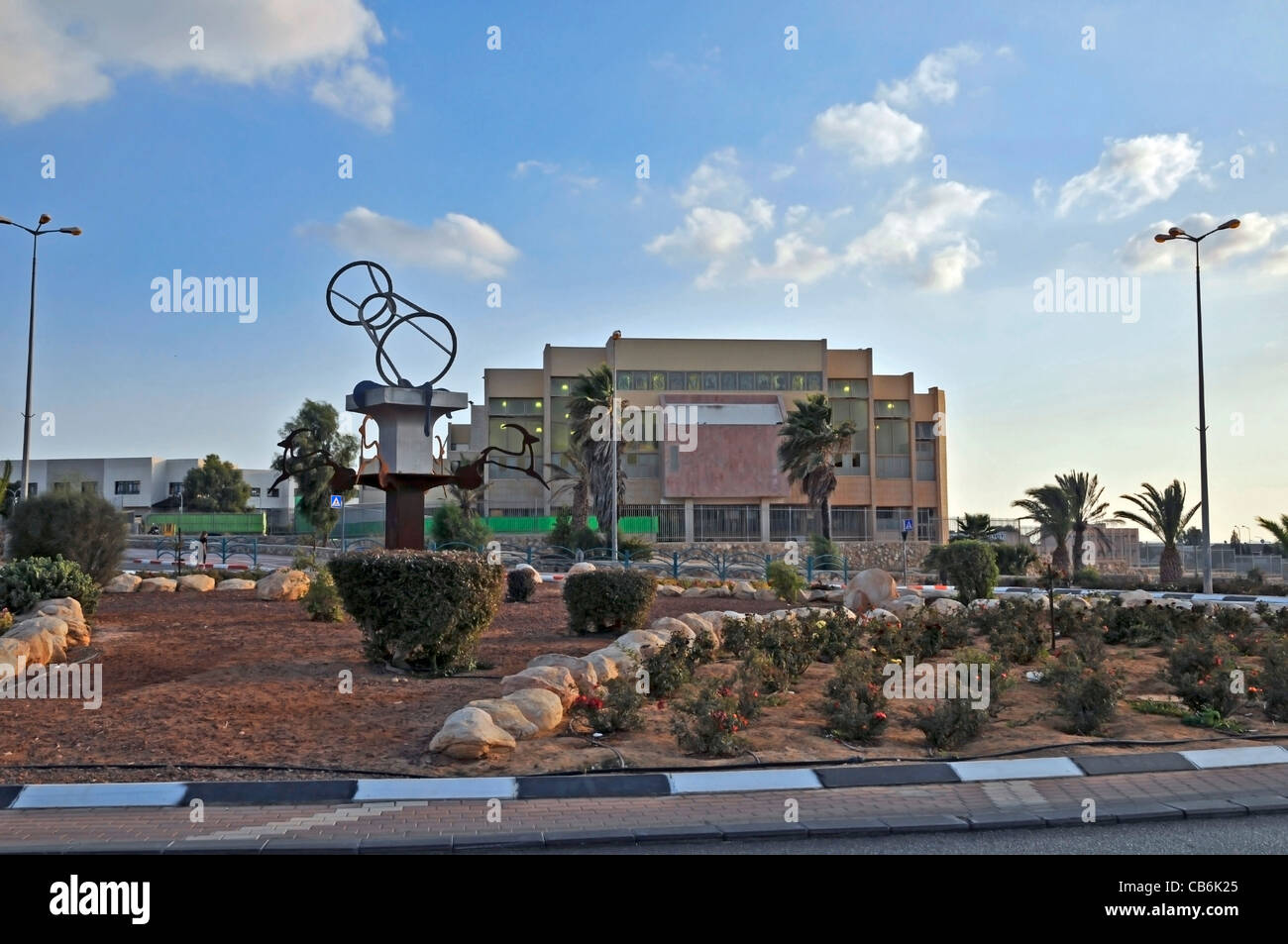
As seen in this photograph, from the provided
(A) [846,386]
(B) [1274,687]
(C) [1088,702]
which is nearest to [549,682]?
(C) [1088,702]

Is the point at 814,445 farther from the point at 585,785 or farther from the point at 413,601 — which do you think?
the point at 585,785

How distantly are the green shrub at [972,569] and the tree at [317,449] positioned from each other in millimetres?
35463

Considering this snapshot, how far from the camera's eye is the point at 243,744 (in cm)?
780

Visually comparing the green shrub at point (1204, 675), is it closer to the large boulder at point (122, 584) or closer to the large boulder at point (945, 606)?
the large boulder at point (945, 606)

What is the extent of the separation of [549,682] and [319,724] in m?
1.97

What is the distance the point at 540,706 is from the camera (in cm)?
840

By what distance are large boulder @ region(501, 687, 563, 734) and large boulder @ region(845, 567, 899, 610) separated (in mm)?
11904

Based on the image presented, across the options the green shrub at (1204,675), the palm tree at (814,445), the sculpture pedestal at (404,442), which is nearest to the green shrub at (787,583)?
the sculpture pedestal at (404,442)

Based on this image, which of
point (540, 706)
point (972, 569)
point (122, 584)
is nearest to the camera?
point (540, 706)

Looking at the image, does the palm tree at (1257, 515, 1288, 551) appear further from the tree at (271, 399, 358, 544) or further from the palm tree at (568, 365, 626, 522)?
the tree at (271, 399, 358, 544)

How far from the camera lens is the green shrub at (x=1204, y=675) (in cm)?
976
